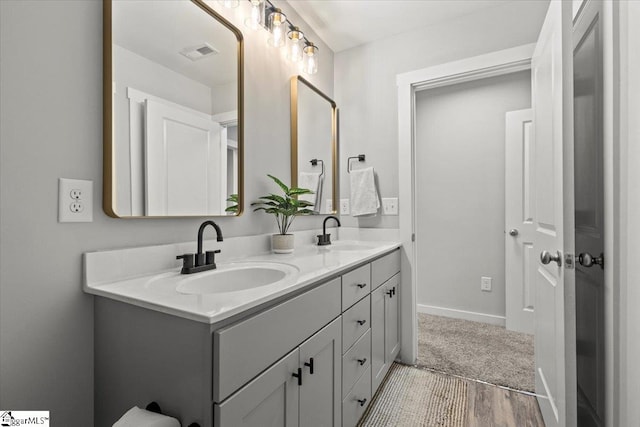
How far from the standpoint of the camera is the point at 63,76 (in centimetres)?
89

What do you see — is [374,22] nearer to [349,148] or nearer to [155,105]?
[349,148]

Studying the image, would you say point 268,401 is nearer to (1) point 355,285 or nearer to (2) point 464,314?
(1) point 355,285

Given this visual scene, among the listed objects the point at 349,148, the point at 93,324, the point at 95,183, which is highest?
the point at 349,148

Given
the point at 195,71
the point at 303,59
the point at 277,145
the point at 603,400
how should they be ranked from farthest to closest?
the point at 303,59 < the point at 277,145 < the point at 195,71 < the point at 603,400

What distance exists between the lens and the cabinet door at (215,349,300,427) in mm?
704

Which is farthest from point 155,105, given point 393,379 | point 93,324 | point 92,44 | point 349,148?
point 393,379

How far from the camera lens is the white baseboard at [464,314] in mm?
2723

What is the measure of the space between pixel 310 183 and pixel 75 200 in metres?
1.39

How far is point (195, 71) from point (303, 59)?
0.88 metres

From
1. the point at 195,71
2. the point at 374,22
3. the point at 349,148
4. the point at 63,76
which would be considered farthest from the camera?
the point at 349,148

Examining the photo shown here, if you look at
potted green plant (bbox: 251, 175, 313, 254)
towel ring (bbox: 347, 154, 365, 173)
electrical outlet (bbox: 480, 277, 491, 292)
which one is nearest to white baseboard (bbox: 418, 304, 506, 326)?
electrical outlet (bbox: 480, 277, 491, 292)

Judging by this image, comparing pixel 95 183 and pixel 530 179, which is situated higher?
pixel 530 179

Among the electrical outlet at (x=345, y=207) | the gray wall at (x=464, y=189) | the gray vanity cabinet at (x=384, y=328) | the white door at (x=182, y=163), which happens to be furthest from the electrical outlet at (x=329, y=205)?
the gray wall at (x=464, y=189)

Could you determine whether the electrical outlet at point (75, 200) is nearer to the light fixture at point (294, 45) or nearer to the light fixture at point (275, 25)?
the light fixture at point (275, 25)
